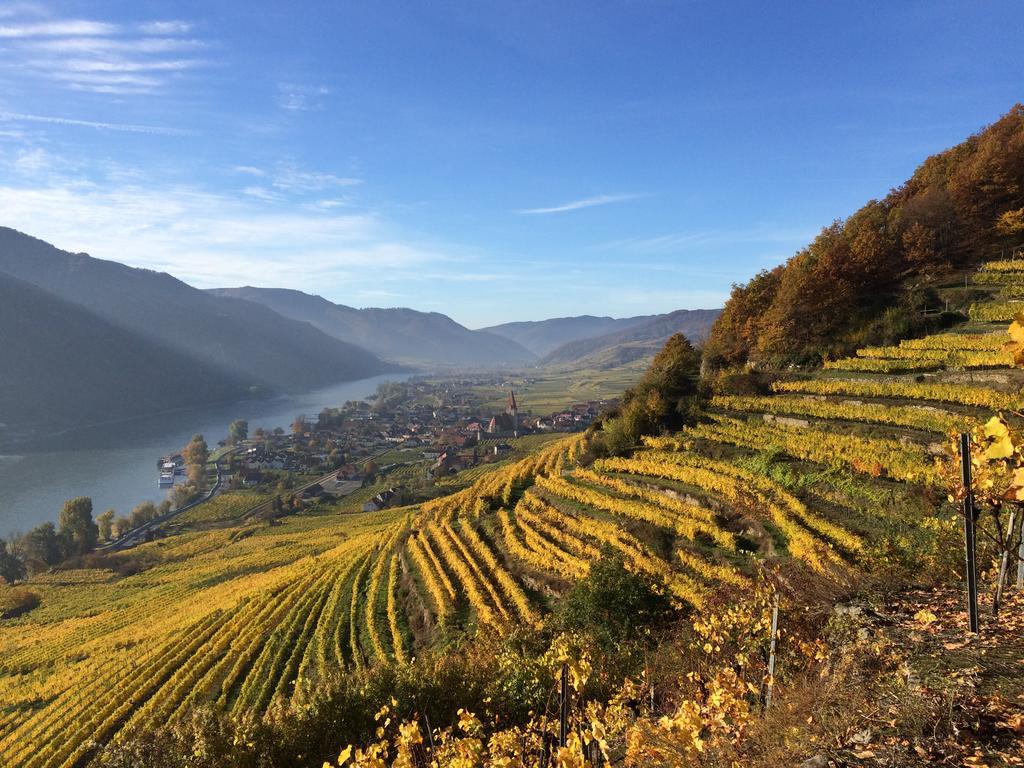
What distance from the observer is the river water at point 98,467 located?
7769 cm

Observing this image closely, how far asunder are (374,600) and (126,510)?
77316 millimetres

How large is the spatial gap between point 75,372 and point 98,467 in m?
87.8

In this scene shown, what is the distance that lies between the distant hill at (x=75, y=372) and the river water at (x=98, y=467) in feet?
52.1

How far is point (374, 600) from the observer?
2442cm

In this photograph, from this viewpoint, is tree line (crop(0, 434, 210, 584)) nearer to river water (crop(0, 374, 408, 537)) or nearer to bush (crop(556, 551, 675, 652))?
river water (crop(0, 374, 408, 537))

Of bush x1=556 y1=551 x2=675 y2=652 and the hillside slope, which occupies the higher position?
the hillside slope

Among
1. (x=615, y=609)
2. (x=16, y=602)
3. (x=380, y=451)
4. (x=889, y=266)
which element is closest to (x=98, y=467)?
(x=380, y=451)

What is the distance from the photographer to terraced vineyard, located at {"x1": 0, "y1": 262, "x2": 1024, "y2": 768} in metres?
17.1

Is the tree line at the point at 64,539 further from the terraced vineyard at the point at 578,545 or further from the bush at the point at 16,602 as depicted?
the terraced vineyard at the point at 578,545

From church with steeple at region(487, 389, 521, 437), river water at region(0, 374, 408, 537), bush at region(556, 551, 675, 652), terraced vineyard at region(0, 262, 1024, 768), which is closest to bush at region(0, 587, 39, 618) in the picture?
terraced vineyard at region(0, 262, 1024, 768)

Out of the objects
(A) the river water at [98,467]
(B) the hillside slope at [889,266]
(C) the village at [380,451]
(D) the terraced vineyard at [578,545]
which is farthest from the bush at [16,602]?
(B) the hillside slope at [889,266]

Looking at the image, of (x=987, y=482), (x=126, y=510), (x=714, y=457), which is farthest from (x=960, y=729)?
(x=126, y=510)

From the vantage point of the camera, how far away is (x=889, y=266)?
31391 millimetres

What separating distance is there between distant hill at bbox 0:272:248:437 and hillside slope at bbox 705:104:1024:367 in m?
171
